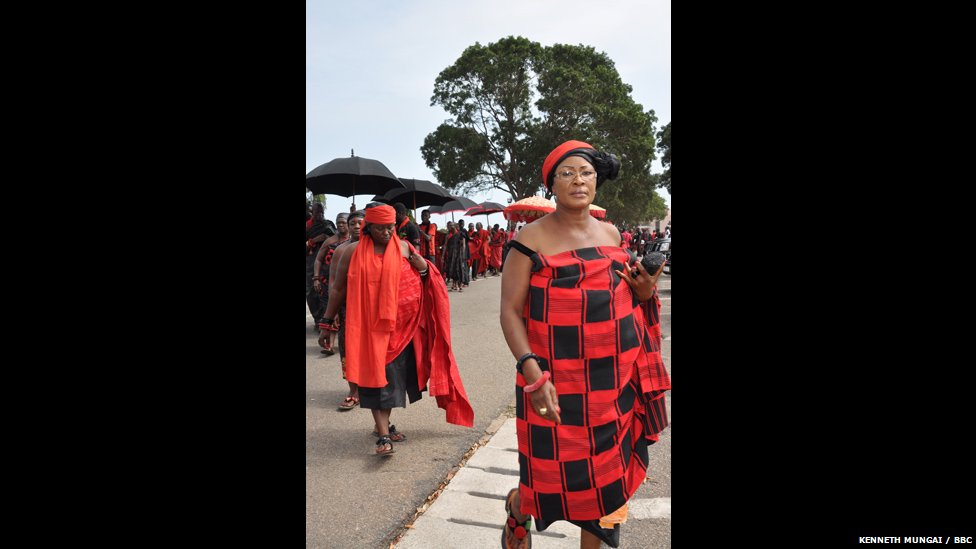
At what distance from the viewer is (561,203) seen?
2.28 m

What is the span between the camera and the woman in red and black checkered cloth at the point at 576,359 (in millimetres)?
2160

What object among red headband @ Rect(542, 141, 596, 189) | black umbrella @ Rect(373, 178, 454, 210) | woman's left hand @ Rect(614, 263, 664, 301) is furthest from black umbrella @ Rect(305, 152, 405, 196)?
woman's left hand @ Rect(614, 263, 664, 301)

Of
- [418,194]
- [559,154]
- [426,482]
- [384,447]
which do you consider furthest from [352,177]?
[559,154]

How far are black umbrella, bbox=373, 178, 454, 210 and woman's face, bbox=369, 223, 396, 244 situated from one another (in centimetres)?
649

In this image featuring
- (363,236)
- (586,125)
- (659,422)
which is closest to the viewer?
(659,422)

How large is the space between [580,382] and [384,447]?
2.15 metres

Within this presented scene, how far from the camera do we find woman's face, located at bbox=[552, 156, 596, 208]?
2.24 meters

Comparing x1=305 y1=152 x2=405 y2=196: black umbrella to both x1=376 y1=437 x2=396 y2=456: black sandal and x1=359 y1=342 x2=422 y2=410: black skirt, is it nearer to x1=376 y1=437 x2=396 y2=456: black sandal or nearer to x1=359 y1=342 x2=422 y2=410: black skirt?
x1=359 y1=342 x2=422 y2=410: black skirt

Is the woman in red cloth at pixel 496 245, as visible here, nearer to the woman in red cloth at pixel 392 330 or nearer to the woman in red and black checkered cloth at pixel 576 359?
the woman in red cloth at pixel 392 330

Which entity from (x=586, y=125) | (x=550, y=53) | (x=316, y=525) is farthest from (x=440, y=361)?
(x=550, y=53)

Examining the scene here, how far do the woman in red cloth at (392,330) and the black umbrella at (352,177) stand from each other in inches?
176
